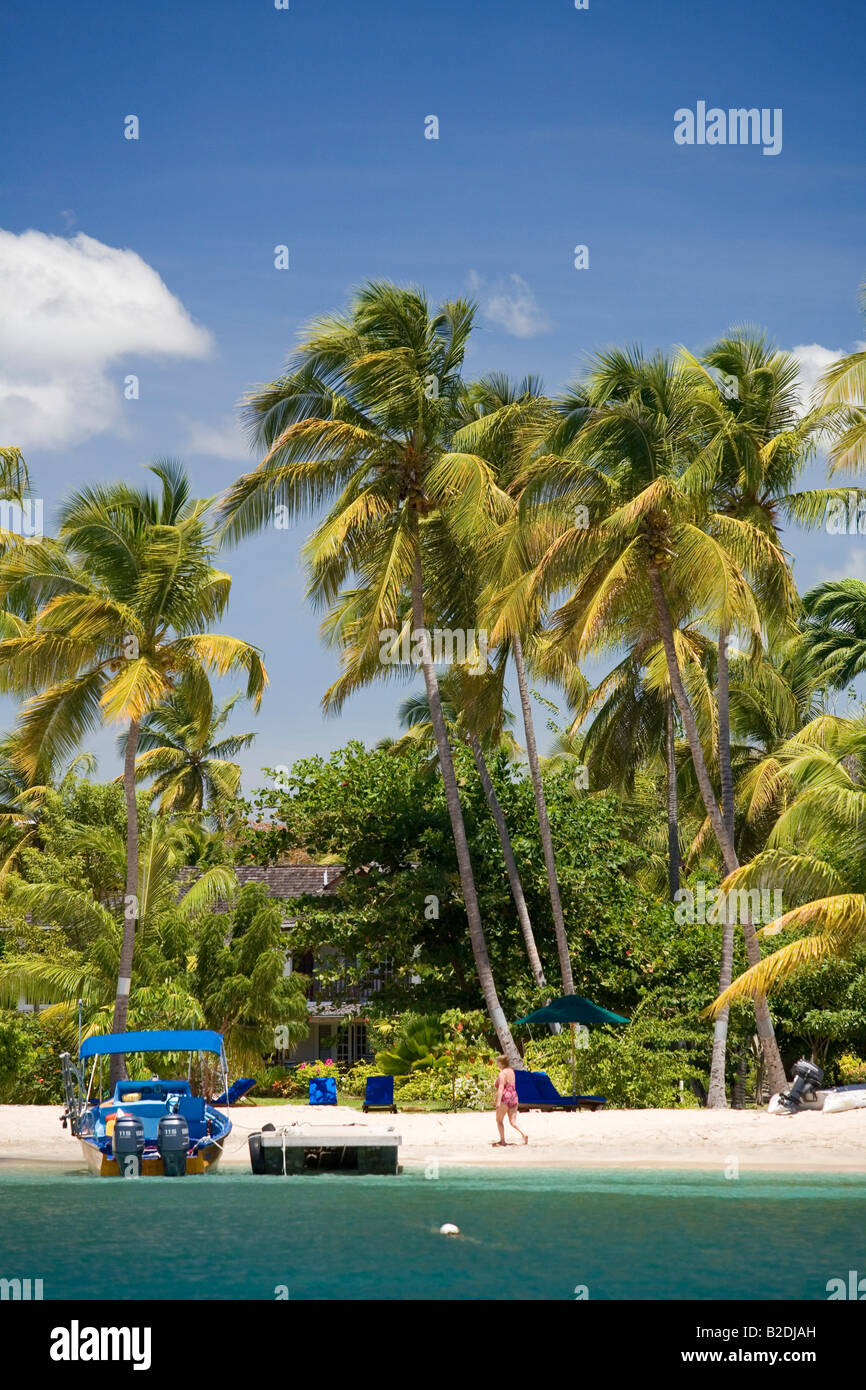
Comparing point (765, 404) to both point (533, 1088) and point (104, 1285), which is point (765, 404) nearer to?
point (533, 1088)

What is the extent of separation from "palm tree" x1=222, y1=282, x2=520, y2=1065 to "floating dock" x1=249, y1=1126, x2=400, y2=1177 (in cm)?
590

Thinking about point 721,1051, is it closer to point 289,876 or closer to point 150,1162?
point 150,1162

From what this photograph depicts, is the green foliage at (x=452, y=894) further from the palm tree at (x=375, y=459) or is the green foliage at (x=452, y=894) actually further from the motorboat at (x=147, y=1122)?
the motorboat at (x=147, y=1122)

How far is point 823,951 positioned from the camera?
20.0 meters

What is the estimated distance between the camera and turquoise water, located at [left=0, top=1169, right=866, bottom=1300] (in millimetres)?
12688

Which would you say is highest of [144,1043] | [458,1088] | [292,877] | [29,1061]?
[292,877]

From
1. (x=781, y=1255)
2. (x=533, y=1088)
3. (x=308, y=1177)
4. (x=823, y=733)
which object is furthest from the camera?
(x=823, y=733)

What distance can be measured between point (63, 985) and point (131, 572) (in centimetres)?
808

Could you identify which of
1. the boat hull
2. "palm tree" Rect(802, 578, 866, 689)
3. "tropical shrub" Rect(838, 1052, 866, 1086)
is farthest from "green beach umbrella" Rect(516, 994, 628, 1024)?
"palm tree" Rect(802, 578, 866, 689)

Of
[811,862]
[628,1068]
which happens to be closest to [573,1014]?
[628,1068]

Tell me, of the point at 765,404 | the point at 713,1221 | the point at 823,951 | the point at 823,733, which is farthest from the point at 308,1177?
the point at 765,404

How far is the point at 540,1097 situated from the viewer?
22828 millimetres

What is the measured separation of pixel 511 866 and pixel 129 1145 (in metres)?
10.5

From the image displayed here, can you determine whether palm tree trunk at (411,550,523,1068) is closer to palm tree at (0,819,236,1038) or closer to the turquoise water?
palm tree at (0,819,236,1038)
